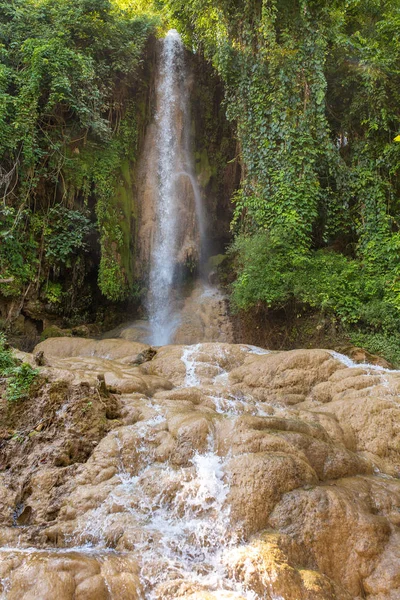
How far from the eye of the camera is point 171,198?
13.7 m

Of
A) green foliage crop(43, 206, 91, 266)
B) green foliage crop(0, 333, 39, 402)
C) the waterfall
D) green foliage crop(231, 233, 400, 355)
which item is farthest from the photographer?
the waterfall

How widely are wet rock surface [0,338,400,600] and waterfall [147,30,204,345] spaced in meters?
6.06

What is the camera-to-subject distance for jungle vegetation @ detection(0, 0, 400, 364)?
1000 centimetres

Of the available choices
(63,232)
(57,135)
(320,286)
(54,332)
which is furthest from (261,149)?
(54,332)

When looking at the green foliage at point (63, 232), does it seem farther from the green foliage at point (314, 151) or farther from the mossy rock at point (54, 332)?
the green foliage at point (314, 151)

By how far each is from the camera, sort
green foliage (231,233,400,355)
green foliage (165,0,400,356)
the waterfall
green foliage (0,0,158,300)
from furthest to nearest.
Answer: the waterfall → green foliage (0,0,158,300) → green foliage (165,0,400,356) → green foliage (231,233,400,355)

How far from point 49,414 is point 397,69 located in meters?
11.8

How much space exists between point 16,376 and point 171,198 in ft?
30.7

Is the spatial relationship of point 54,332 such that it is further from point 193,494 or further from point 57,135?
point 193,494

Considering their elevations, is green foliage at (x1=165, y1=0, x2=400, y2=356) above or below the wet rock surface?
above

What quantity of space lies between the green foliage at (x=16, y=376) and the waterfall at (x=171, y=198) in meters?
5.62

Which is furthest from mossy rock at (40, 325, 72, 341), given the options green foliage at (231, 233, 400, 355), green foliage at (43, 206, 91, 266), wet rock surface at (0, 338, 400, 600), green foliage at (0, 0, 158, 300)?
wet rock surface at (0, 338, 400, 600)

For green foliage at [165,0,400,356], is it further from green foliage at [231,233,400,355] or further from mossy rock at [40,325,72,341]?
mossy rock at [40,325,72,341]

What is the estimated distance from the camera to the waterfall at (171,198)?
12659 millimetres
